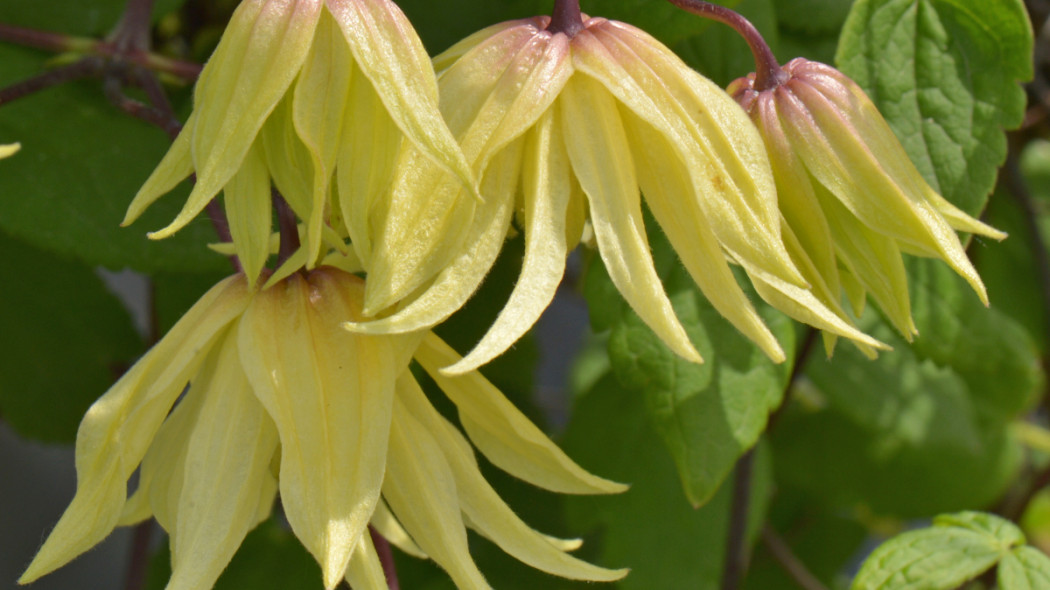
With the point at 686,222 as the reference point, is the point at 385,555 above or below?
below

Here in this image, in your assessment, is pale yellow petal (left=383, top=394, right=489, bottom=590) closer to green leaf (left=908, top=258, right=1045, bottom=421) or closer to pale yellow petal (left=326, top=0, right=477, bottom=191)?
pale yellow petal (left=326, top=0, right=477, bottom=191)

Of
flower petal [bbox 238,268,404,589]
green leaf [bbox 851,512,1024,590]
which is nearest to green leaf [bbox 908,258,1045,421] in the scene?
green leaf [bbox 851,512,1024,590]

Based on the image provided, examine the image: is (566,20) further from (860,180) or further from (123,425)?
(123,425)

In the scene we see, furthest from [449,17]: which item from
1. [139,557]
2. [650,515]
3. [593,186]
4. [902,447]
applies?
[902,447]

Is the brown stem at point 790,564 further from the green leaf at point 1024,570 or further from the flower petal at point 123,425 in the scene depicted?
the flower petal at point 123,425

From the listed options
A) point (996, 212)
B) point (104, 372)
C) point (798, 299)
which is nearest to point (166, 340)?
point (798, 299)

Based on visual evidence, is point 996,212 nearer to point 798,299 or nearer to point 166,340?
point 798,299
